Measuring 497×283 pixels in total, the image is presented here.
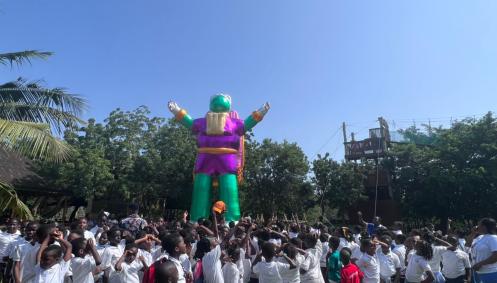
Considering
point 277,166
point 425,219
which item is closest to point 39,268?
point 277,166

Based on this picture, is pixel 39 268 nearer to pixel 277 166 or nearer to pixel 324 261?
pixel 324 261

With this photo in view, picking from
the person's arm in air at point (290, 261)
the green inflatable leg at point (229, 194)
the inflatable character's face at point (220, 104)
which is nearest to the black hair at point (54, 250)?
the person's arm in air at point (290, 261)

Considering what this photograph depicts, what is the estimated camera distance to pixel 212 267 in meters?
4.89

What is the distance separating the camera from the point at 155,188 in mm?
18891

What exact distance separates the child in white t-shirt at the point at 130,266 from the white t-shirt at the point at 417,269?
3307 millimetres

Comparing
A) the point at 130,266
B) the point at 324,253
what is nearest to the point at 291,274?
the point at 130,266

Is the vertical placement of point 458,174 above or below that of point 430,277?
above

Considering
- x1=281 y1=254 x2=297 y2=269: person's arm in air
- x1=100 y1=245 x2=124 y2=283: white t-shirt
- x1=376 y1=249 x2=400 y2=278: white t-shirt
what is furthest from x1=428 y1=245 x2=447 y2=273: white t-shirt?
x1=100 y1=245 x2=124 y2=283: white t-shirt

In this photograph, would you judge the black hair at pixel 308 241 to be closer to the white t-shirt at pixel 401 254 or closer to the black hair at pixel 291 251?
the black hair at pixel 291 251

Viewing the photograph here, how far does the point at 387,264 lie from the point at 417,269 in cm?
75

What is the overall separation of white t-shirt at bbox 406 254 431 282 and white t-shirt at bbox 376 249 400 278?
0.59m

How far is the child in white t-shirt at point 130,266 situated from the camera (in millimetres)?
4586

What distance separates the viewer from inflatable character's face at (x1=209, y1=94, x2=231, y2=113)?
13844 mm

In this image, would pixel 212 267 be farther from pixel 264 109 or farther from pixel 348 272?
pixel 264 109
